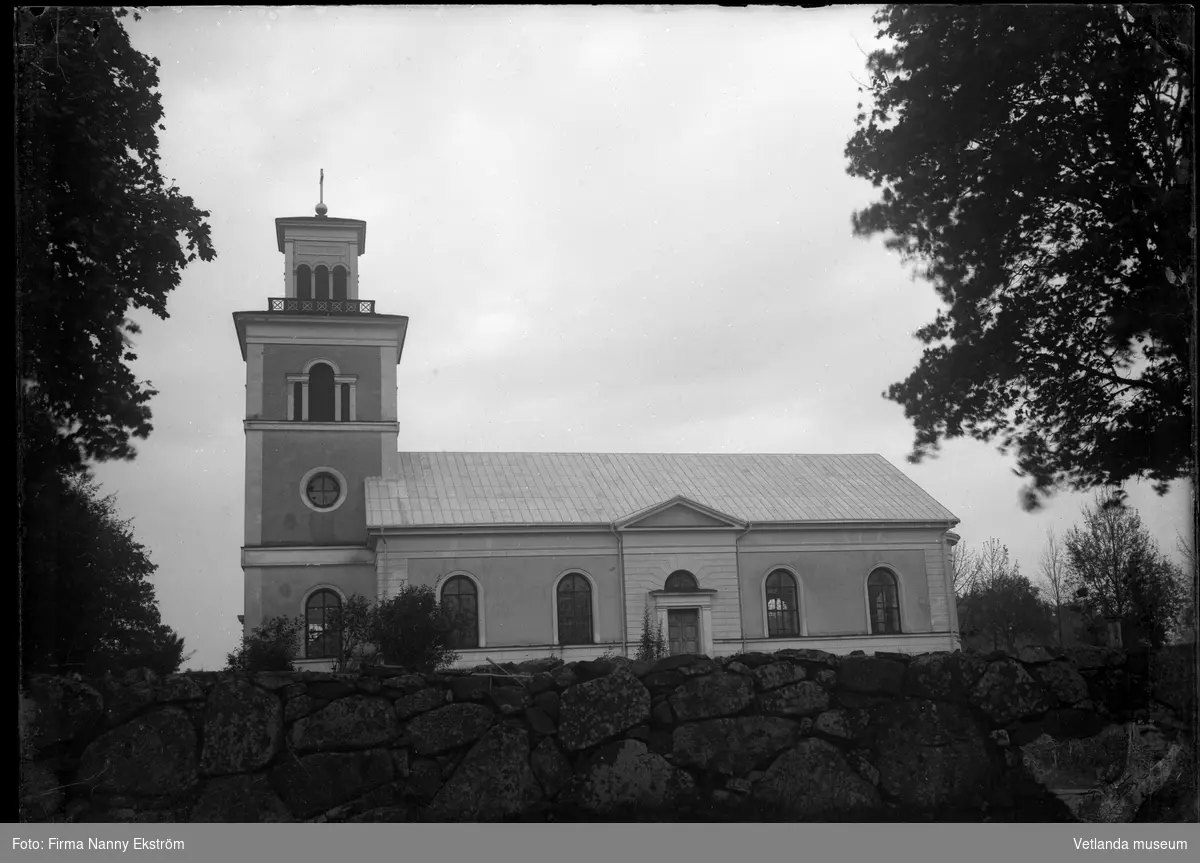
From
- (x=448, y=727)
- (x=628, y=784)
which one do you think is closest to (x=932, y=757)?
(x=628, y=784)

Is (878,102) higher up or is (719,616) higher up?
(878,102)

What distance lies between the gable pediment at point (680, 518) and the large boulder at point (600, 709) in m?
13.9

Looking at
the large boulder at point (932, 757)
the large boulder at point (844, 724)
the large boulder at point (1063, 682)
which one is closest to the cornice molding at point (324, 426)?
the large boulder at point (844, 724)

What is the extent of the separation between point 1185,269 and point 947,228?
1.80 meters

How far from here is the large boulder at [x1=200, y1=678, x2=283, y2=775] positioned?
6258mm

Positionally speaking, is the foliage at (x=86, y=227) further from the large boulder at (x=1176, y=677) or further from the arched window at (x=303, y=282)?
the arched window at (x=303, y=282)

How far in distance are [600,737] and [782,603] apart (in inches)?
622

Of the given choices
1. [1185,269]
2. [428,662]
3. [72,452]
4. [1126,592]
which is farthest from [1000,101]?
[428,662]

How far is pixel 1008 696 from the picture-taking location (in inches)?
268

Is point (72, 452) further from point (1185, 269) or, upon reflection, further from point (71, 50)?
point (1185, 269)

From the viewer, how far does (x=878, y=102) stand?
7922 millimetres

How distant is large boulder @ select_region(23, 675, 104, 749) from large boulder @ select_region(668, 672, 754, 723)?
3644 millimetres

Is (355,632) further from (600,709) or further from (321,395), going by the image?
(321,395)

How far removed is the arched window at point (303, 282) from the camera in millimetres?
18891
